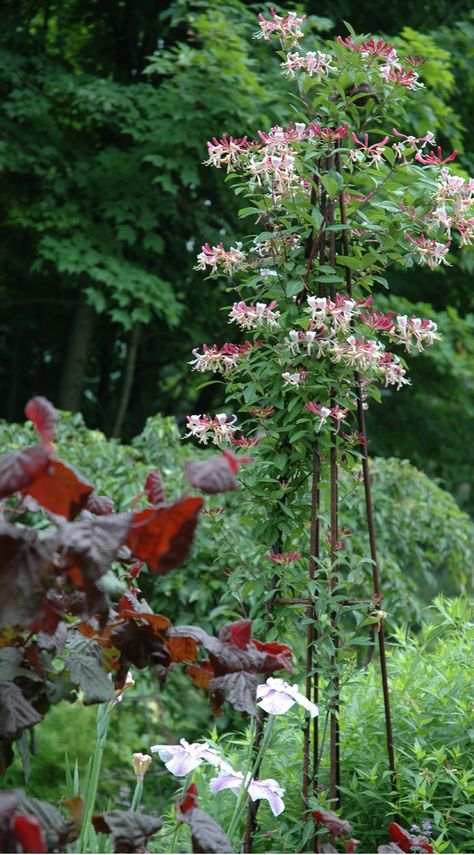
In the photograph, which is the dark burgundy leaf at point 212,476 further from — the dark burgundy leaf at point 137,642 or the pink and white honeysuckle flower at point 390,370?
the pink and white honeysuckle flower at point 390,370

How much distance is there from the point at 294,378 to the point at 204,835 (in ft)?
3.95

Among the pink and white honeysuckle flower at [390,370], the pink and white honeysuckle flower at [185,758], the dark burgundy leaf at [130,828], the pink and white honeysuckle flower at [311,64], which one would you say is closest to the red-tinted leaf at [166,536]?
the dark burgundy leaf at [130,828]

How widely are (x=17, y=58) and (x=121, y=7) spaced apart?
4.91 ft

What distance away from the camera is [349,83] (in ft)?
8.22

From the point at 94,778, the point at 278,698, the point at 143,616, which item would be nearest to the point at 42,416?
the point at 143,616

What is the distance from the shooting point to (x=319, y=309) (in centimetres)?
231

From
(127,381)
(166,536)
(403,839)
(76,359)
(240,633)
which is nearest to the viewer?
(166,536)

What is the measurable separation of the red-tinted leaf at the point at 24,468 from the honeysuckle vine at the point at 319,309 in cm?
120

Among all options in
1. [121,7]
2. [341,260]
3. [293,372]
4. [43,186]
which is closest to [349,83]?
[341,260]

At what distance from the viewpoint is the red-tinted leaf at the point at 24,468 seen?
1139 mm

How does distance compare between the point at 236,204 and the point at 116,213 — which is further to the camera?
the point at 236,204

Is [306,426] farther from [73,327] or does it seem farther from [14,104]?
[73,327]

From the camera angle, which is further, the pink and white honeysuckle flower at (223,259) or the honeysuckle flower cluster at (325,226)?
the pink and white honeysuckle flower at (223,259)

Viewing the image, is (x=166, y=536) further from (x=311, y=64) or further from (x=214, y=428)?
(x=311, y=64)
